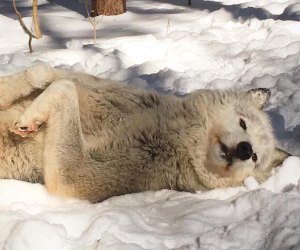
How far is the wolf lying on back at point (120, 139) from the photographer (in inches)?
154

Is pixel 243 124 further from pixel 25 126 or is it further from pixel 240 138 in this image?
pixel 25 126

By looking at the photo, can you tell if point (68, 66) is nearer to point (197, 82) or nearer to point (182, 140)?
point (197, 82)

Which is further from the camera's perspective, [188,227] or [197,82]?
[197,82]

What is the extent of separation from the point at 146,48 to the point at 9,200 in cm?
429

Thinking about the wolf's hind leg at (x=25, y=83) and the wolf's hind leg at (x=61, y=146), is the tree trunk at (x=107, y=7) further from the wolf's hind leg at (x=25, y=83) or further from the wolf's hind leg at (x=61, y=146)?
the wolf's hind leg at (x=61, y=146)

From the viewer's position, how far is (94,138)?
412 centimetres

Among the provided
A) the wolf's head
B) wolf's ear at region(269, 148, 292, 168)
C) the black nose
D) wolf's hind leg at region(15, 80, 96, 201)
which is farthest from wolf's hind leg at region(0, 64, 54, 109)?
wolf's ear at region(269, 148, 292, 168)

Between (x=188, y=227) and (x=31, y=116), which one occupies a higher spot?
(x=31, y=116)

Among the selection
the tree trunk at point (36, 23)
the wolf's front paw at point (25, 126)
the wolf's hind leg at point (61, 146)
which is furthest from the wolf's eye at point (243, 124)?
the tree trunk at point (36, 23)

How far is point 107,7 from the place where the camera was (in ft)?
31.4

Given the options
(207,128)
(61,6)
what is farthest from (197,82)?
(61,6)

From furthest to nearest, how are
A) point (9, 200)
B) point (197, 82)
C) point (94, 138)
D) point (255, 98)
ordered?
point (197, 82) < point (255, 98) < point (94, 138) < point (9, 200)

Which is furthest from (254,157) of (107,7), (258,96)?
(107,7)

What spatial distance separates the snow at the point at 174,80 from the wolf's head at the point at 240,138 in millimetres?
132
